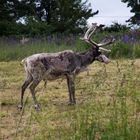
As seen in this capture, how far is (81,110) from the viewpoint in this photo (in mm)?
6707

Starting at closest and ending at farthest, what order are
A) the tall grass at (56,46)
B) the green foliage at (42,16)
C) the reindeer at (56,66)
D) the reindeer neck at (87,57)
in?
the reindeer at (56,66) < the reindeer neck at (87,57) < the tall grass at (56,46) < the green foliage at (42,16)

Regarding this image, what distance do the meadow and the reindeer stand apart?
0.28 metres

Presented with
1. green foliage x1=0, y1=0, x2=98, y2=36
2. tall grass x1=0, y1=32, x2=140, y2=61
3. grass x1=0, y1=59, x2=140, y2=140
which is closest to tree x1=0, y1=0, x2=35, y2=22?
green foliage x1=0, y1=0, x2=98, y2=36

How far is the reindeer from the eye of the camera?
1080 cm

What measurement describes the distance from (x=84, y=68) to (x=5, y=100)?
1.58 metres

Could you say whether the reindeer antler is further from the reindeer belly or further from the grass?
the reindeer belly

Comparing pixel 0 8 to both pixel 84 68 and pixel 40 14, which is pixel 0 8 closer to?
pixel 40 14

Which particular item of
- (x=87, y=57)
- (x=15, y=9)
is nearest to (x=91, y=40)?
(x=87, y=57)

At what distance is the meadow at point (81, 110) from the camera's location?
6.36 meters

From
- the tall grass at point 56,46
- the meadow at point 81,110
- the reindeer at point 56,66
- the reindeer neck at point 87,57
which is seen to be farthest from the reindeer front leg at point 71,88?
the tall grass at point 56,46

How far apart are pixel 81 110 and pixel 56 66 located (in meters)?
4.37

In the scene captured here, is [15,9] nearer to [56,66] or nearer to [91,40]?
[91,40]

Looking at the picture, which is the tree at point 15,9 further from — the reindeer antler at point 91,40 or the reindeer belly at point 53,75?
the reindeer belly at point 53,75

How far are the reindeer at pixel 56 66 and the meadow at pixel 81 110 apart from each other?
0.92ft
